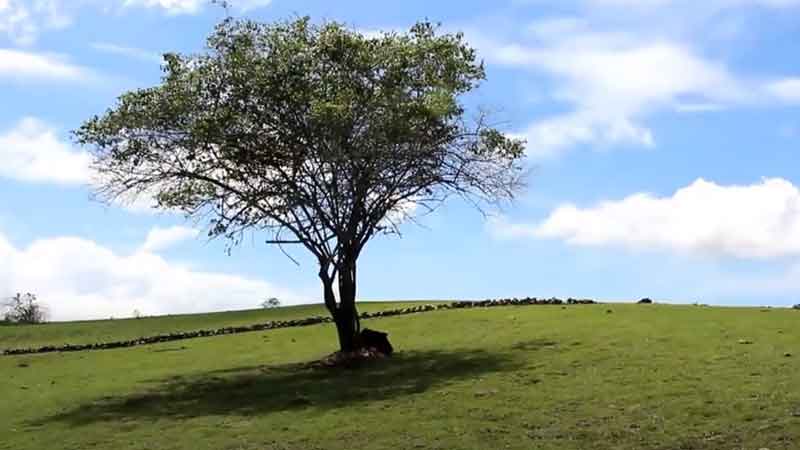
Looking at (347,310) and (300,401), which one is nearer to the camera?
(300,401)

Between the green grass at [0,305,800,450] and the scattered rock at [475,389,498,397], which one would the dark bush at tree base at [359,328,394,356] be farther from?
the scattered rock at [475,389,498,397]

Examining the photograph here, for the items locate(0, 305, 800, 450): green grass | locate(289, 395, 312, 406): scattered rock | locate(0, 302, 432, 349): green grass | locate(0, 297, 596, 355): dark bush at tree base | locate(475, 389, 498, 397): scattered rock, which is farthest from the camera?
locate(0, 302, 432, 349): green grass

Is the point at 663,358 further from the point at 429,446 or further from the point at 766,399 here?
the point at 429,446

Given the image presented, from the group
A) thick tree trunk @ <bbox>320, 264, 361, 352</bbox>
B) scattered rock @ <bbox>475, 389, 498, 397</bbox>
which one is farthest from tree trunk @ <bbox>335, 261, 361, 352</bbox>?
scattered rock @ <bbox>475, 389, 498, 397</bbox>

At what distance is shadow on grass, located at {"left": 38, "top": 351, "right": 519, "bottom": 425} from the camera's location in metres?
26.5

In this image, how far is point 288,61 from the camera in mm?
31594

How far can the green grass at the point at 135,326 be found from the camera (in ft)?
163

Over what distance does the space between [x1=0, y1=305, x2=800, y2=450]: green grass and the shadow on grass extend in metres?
0.07

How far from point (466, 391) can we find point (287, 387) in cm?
600

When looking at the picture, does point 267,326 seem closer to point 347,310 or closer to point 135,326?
point 135,326

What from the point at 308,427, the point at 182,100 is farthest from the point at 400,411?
the point at 182,100

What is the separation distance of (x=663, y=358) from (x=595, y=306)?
1595cm

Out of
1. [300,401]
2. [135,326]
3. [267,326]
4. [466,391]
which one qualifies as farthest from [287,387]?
[135,326]

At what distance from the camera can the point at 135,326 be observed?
53.2 metres
